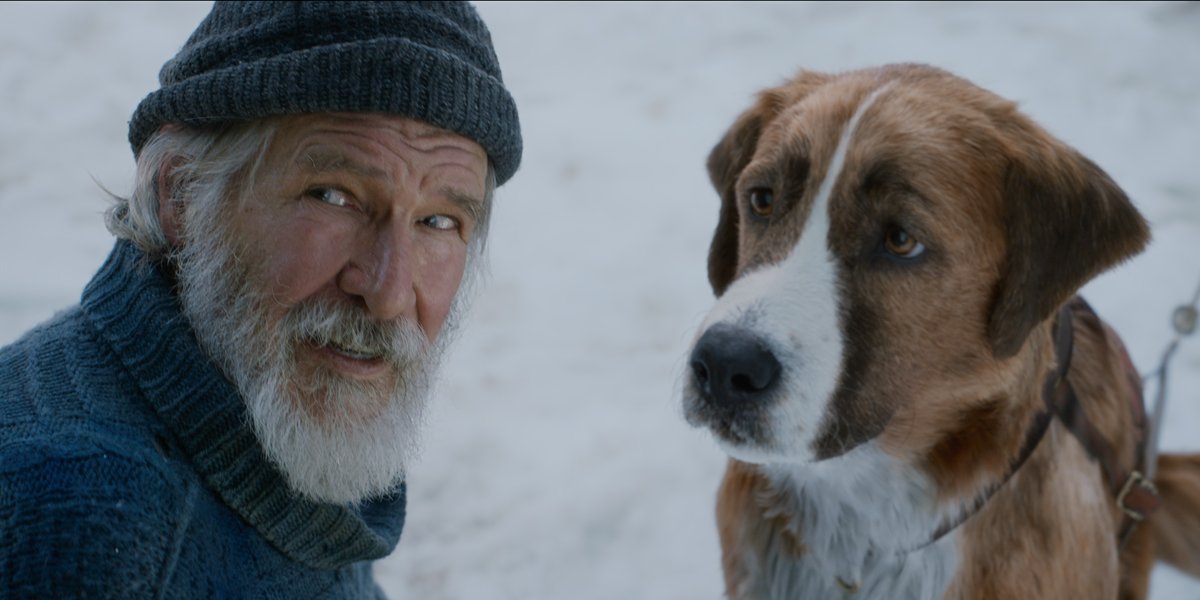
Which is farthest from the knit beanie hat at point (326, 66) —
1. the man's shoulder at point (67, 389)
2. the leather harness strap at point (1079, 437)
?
the leather harness strap at point (1079, 437)

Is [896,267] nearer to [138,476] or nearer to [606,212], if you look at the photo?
[138,476]

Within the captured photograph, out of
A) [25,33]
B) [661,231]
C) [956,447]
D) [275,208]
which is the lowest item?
[956,447]

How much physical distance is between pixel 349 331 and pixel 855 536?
133cm

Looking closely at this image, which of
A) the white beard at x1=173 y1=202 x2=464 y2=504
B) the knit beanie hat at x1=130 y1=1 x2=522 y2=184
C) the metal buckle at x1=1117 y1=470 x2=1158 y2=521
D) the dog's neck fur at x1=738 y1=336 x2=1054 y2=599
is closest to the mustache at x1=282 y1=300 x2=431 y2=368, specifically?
the white beard at x1=173 y1=202 x2=464 y2=504

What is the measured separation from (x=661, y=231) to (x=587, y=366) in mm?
1058

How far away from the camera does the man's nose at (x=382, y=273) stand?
2211 millimetres

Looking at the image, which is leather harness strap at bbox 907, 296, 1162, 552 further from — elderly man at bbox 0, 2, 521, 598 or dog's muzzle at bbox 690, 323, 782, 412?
elderly man at bbox 0, 2, 521, 598

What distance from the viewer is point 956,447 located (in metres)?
2.49

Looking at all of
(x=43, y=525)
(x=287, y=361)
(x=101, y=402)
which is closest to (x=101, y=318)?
(x=101, y=402)

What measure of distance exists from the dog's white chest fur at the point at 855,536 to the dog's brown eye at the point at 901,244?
0.49 m

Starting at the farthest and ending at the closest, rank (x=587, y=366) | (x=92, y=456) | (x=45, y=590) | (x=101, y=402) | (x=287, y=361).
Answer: (x=587, y=366) → (x=287, y=361) → (x=101, y=402) → (x=92, y=456) → (x=45, y=590)

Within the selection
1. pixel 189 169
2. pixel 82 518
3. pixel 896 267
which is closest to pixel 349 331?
pixel 189 169

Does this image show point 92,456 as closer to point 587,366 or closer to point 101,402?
point 101,402

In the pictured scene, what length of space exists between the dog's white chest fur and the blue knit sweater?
1.03m
